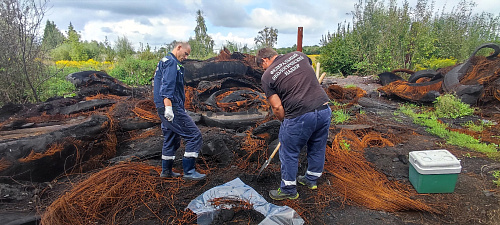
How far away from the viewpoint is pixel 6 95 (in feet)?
23.3

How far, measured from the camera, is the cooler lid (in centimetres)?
272

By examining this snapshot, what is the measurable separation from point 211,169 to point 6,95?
23.2 ft

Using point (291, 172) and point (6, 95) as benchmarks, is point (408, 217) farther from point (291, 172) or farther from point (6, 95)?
point (6, 95)

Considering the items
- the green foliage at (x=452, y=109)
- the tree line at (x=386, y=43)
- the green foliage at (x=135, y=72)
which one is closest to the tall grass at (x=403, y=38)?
the tree line at (x=386, y=43)

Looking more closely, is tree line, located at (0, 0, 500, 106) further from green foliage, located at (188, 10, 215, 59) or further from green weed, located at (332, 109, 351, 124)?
green weed, located at (332, 109, 351, 124)

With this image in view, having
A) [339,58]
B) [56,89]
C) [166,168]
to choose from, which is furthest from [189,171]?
[339,58]

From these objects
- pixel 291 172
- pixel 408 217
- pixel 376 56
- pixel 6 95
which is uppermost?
pixel 376 56

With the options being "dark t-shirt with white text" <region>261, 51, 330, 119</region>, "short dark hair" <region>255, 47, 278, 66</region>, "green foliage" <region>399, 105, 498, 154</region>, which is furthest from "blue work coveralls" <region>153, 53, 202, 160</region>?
"green foliage" <region>399, 105, 498, 154</region>

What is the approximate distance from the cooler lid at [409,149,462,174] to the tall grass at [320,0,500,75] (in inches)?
417

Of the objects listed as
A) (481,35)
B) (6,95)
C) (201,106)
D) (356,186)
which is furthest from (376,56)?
(6,95)

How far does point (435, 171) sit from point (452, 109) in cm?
456

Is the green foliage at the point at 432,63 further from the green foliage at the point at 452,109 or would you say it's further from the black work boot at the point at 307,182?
the black work boot at the point at 307,182

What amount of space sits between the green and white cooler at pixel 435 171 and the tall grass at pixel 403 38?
10.6 metres

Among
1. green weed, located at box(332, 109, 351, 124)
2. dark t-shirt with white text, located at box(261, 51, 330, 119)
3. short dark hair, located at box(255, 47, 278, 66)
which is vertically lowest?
green weed, located at box(332, 109, 351, 124)
